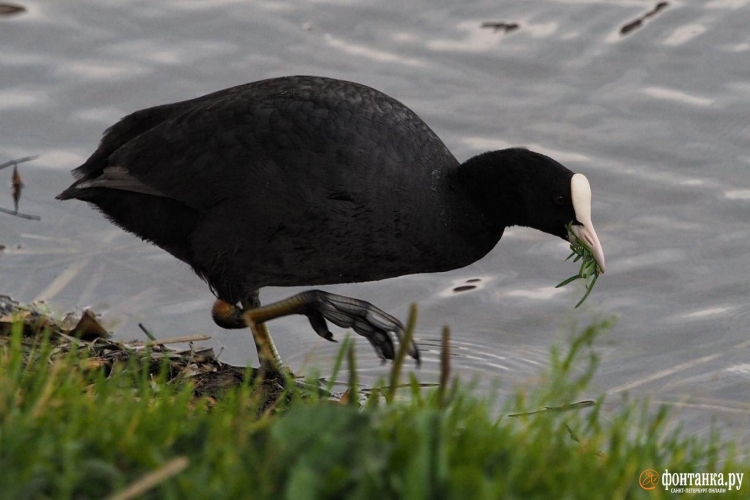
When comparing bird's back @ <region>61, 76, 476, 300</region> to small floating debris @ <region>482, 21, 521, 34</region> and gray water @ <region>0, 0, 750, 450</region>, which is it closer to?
gray water @ <region>0, 0, 750, 450</region>

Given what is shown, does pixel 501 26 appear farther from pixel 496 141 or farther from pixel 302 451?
pixel 302 451

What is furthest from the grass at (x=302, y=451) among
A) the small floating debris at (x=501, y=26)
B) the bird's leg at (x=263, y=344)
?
the small floating debris at (x=501, y=26)

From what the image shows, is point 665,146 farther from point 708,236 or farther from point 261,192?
point 261,192

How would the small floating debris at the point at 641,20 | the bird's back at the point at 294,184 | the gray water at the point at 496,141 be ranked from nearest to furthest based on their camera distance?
1. the bird's back at the point at 294,184
2. the gray water at the point at 496,141
3. the small floating debris at the point at 641,20

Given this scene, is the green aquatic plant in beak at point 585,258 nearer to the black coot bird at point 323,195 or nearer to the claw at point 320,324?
the black coot bird at point 323,195

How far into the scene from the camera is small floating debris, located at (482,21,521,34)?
7352mm

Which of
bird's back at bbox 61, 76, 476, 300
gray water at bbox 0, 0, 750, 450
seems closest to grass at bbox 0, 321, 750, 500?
bird's back at bbox 61, 76, 476, 300

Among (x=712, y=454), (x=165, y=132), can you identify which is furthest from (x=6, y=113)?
(x=712, y=454)

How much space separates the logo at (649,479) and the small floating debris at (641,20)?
515cm

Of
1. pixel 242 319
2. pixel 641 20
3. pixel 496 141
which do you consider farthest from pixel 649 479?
pixel 641 20

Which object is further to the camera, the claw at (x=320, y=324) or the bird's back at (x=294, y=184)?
the claw at (x=320, y=324)

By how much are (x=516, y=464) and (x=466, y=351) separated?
2.88 meters

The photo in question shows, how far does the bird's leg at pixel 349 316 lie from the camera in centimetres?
432

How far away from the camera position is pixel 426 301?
18.5ft
